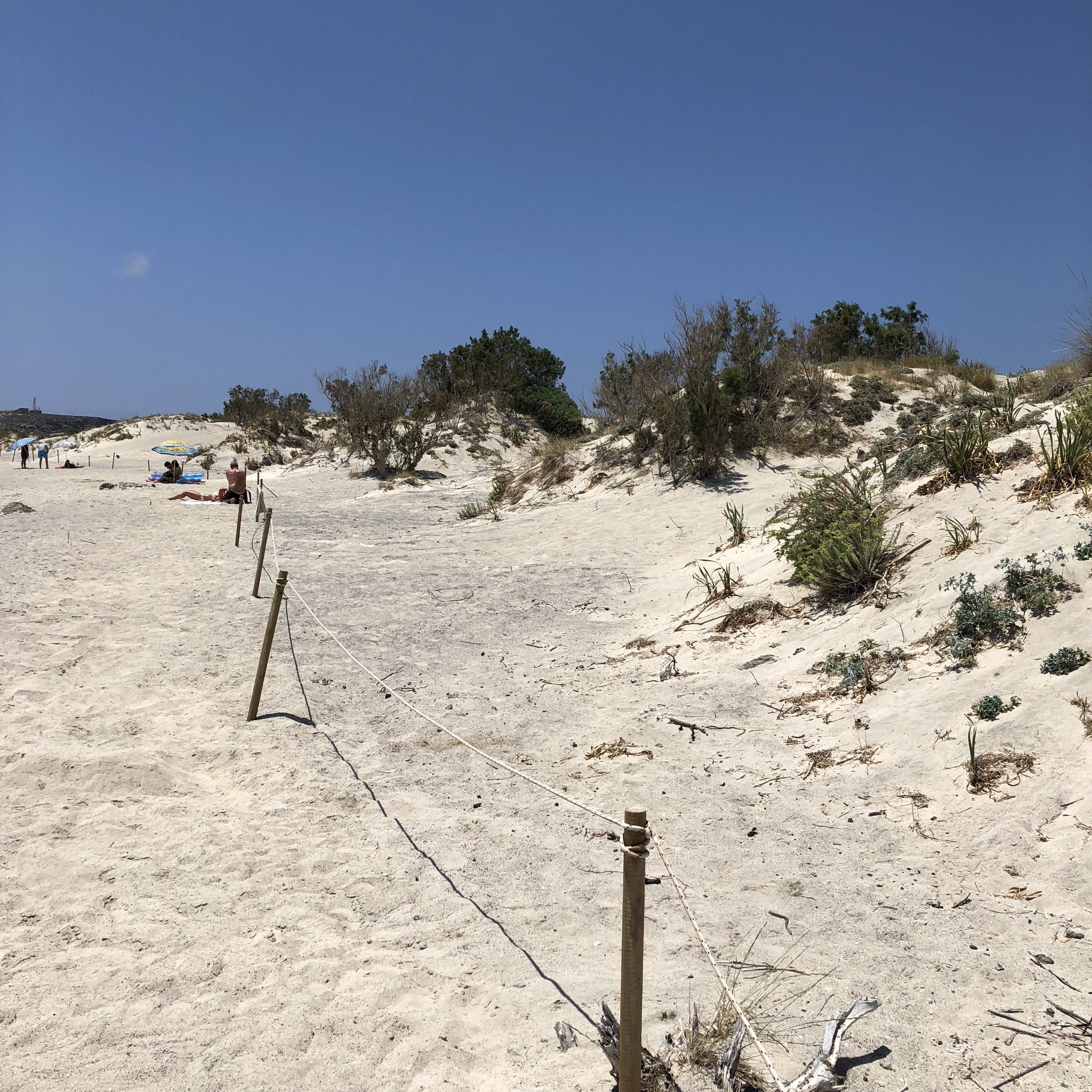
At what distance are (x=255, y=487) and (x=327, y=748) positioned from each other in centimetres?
1905

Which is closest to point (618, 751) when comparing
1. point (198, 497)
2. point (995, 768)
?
point (995, 768)

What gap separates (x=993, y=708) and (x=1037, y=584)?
1333 mm

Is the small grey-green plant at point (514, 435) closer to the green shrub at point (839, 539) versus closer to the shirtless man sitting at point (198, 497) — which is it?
the shirtless man sitting at point (198, 497)

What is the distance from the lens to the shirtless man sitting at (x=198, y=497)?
19.5m

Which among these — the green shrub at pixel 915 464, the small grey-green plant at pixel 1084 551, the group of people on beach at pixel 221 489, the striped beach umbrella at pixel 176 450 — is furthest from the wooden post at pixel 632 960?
the striped beach umbrella at pixel 176 450

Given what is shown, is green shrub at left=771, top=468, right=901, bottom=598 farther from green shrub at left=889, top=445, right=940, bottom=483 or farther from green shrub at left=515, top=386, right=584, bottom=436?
green shrub at left=515, top=386, right=584, bottom=436

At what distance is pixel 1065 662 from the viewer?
477cm

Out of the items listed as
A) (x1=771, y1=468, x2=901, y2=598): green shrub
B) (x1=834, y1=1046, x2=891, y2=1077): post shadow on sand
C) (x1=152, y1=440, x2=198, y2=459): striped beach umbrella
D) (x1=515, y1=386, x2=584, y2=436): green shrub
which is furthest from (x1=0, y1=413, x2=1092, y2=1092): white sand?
(x1=515, y1=386, x2=584, y2=436): green shrub

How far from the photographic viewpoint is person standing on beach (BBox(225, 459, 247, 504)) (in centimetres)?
1794

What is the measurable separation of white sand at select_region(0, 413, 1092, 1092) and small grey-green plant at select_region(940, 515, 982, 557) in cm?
13

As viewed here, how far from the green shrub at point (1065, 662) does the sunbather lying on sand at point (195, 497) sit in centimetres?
1854

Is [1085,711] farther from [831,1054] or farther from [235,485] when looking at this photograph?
[235,485]

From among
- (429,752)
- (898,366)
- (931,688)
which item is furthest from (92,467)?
(931,688)

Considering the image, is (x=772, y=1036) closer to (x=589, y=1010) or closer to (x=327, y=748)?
(x=589, y=1010)
